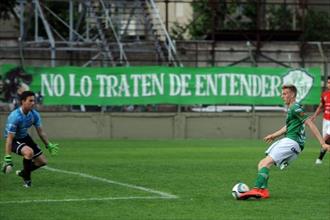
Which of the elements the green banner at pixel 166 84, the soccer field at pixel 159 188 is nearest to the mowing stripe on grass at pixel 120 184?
the soccer field at pixel 159 188

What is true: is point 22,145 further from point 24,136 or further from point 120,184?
point 120,184

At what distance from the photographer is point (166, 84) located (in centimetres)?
3294

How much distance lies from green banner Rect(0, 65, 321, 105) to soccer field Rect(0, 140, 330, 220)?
8.01 metres

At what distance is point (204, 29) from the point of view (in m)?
49.9

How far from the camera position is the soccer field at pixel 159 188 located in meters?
11.8

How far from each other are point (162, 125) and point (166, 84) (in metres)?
1.55

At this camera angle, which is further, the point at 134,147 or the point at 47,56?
the point at 47,56

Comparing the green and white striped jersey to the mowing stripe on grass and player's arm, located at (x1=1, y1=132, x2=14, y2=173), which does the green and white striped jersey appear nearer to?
the mowing stripe on grass

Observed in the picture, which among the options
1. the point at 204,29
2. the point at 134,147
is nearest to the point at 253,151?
the point at 134,147

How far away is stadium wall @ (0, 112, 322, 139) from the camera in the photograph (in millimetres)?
31781

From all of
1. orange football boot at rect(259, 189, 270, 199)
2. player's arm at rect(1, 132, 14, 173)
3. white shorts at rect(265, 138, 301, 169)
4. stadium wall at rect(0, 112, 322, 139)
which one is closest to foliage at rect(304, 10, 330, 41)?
stadium wall at rect(0, 112, 322, 139)

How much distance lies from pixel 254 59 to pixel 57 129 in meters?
11.0

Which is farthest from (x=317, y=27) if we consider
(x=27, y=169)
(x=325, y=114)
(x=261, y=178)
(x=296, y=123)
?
(x=261, y=178)

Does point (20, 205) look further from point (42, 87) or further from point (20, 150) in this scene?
point (42, 87)
